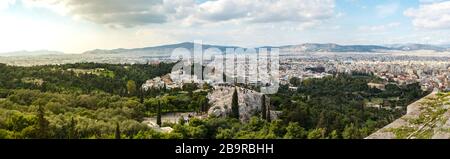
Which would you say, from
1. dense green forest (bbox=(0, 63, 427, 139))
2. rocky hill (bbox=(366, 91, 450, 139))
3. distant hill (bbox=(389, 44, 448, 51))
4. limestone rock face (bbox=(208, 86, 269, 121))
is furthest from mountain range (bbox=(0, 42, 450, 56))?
rocky hill (bbox=(366, 91, 450, 139))

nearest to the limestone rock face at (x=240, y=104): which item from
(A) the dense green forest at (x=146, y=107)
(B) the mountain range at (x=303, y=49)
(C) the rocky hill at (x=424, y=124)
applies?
(A) the dense green forest at (x=146, y=107)

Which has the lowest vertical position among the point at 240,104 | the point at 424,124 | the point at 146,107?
the point at 146,107

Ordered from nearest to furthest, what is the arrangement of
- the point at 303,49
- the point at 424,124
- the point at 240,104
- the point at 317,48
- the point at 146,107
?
the point at 424,124 → the point at 240,104 → the point at 146,107 → the point at 303,49 → the point at 317,48

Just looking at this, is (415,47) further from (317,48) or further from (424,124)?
(424,124)

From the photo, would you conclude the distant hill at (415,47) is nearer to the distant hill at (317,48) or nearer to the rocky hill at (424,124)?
the distant hill at (317,48)

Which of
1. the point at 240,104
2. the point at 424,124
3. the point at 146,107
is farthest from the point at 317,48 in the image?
the point at 424,124

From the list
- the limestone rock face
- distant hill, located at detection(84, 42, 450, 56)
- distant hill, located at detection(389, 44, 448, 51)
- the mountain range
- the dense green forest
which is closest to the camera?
the dense green forest

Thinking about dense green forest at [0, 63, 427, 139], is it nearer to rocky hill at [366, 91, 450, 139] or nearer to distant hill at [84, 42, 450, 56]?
distant hill at [84, 42, 450, 56]
